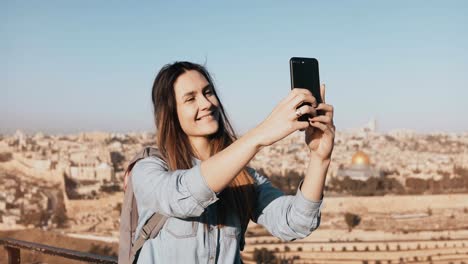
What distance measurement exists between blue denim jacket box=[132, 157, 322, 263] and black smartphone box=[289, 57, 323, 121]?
0.75 ft

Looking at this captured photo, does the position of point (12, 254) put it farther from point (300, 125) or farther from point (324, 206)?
point (324, 206)

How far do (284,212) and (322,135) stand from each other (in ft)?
0.68

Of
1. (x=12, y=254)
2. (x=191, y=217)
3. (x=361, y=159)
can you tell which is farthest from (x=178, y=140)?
(x=361, y=159)

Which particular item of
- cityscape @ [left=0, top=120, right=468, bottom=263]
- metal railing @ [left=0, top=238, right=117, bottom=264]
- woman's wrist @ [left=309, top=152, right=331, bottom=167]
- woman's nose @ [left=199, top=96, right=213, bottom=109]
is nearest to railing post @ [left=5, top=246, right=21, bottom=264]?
metal railing @ [left=0, top=238, right=117, bottom=264]

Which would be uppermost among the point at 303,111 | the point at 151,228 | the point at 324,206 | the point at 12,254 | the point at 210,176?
the point at 303,111

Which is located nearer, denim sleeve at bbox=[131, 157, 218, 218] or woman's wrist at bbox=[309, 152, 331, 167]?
denim sleeve at bbox=[131, 157, 218, 218]

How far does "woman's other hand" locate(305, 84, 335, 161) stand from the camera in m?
1.08

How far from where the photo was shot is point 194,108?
1230 mm

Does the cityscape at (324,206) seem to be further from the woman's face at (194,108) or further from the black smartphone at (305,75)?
the black smartphone at (305,75)

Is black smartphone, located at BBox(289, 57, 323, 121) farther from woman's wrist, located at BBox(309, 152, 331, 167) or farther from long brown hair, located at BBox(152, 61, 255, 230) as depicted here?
long brown hair, located at BBox(152, 61, 255, 230)

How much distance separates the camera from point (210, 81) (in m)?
1.31

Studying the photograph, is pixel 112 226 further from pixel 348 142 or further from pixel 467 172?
pixel 348 142

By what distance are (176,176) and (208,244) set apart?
20cm

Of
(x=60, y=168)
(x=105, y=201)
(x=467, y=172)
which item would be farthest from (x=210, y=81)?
(x=467, y=172)
